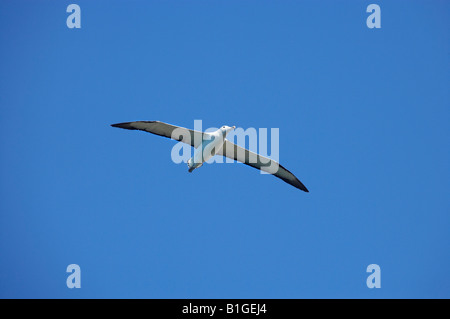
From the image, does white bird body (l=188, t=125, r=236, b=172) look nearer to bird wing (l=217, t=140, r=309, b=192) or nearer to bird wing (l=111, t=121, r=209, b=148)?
bird wing (l=111, t=121, r=209, b=148)

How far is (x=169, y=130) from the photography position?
2234cm

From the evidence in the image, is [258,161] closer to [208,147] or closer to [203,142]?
[203,142]

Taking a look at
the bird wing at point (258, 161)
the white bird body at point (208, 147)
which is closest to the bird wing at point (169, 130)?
the white bird body at point (208, 147)

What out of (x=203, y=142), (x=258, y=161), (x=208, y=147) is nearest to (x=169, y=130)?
(x=203, y=142)

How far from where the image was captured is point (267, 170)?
2456 cm

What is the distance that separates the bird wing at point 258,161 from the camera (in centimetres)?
2364

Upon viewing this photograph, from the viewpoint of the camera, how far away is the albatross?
21.7m

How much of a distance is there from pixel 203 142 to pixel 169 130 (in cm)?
139
